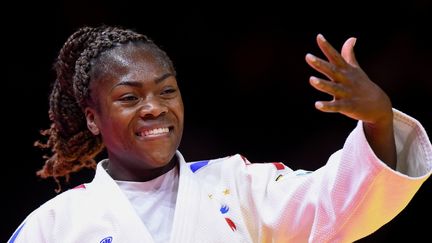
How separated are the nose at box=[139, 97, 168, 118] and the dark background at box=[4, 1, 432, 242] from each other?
140 centimetres

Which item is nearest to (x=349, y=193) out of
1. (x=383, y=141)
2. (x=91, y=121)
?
(x=383, y=141)

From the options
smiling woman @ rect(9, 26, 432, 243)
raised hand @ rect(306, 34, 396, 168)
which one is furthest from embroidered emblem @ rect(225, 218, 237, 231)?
raised hand @ rect(306, 34, 396, 168)

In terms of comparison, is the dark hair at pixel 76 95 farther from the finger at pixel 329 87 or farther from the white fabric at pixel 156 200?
the finger at pixel 329 87

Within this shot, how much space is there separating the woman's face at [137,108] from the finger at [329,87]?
0.60 meters

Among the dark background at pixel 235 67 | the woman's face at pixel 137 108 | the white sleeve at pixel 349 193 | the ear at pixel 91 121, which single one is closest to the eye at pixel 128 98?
the woman's face at pixel 137 108

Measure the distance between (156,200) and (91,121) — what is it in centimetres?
36

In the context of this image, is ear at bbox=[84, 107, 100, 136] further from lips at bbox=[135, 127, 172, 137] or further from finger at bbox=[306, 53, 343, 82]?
finger at bbox=[306, 53, 343, 82]

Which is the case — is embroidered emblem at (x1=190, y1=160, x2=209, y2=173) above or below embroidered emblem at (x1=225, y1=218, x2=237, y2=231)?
above

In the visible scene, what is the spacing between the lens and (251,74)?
3.37 meters

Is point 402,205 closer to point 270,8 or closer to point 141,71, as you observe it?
point 141,71

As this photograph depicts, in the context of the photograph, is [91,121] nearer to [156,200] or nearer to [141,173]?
[141,173]

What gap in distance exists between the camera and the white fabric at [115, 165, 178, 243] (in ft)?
6.36

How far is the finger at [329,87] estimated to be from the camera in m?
1.46

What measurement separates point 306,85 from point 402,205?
1763 mm
